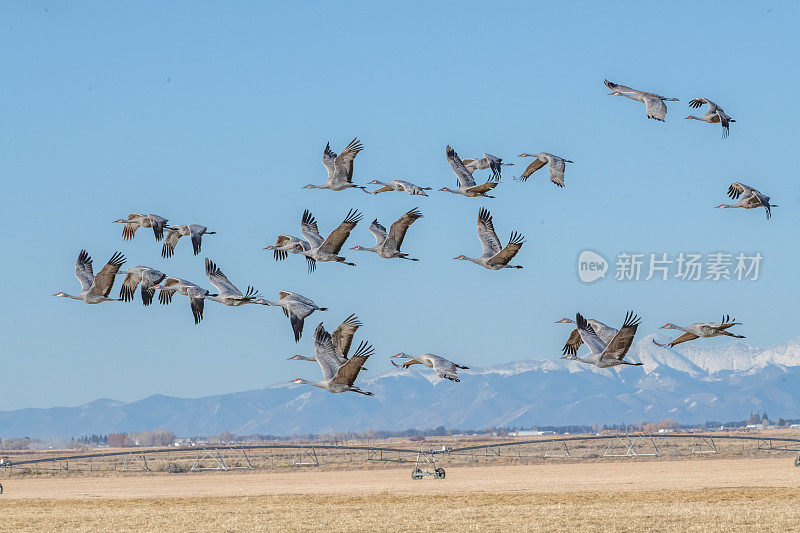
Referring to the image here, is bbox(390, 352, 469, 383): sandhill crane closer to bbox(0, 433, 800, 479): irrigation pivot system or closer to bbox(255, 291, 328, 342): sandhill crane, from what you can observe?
bbox(255, 291, 328, 342): sandhill crane

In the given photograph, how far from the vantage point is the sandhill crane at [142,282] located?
127ft

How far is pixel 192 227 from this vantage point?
1592 inches

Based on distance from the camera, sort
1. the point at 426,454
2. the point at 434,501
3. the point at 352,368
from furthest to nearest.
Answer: the point at 426,454
the point at 434,501
the point at 352,368

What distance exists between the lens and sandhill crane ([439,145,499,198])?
35447 mm

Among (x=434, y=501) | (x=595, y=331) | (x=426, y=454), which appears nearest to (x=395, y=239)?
(x=595, y=331)

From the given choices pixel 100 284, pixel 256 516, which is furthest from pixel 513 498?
pixel 100 284

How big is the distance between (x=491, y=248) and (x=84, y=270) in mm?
14012

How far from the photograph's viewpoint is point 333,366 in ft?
104

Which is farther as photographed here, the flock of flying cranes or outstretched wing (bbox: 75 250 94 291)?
outstretched wing (bbox: 75 250 94 291)

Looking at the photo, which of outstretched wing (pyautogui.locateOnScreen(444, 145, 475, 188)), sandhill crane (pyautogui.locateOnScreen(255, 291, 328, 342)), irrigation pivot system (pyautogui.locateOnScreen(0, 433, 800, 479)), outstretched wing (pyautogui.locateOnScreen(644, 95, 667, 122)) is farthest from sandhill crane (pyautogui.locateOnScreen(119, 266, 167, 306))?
irrigation pivot system (pyautogui.locateOnScreen(0, 433, 800, 479))

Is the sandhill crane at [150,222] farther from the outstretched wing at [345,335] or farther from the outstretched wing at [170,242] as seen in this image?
the outstretched wing at [345,335]

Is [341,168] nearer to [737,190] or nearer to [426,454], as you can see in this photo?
[737,190]

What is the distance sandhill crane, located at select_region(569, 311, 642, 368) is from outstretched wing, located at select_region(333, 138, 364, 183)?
9.45m

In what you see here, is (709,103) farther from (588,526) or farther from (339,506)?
(339,506)
